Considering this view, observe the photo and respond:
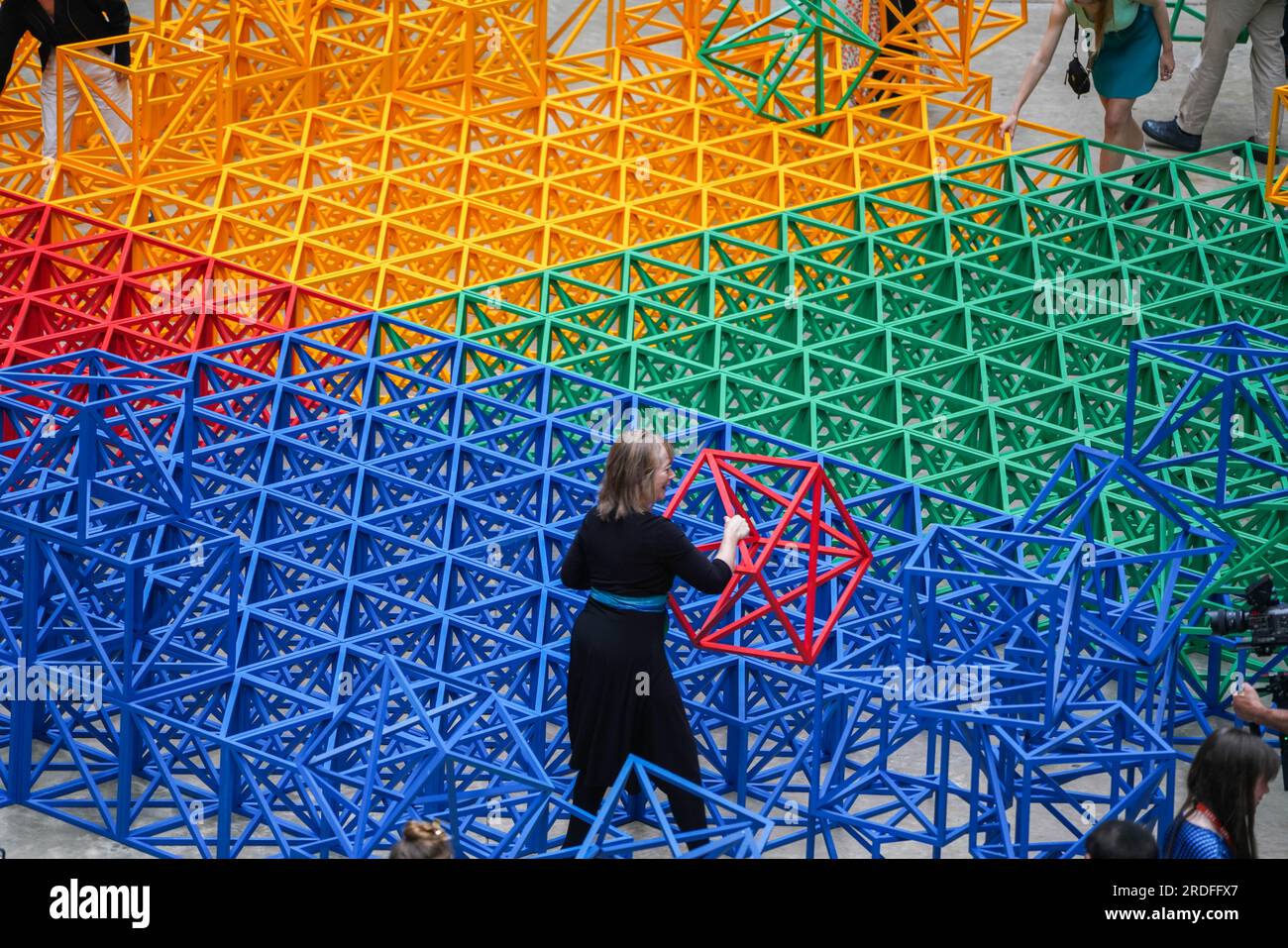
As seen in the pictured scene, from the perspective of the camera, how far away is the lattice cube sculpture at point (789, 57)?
24.3 m

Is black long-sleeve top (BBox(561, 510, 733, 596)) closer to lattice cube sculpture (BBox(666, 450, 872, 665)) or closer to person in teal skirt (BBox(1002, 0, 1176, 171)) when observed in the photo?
lattice cube sculpture (BBox(666, 450, 872, 665))

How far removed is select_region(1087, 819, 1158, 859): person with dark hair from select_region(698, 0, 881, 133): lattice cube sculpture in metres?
13.1

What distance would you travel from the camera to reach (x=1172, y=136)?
2675 centimetres

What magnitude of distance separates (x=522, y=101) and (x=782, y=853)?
424 inches

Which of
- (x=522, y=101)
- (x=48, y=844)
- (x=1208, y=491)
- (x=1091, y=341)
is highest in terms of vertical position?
(x=522, y=101)

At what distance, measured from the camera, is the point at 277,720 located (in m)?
17.4

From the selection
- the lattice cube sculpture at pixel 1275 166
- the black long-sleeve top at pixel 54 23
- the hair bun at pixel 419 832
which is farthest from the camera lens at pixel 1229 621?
the black long-sleeve top at pixel 54 23

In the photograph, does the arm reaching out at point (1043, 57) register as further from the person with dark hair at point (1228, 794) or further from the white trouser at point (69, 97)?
the person with dark hair at point (1228, 794)

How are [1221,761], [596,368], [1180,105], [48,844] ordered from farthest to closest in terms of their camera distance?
[1180,105] → [596,368] → [48,844] → [1221,761]

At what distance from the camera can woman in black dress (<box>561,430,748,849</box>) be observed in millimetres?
14820

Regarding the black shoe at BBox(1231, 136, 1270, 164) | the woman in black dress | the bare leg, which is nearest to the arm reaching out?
the bare leg

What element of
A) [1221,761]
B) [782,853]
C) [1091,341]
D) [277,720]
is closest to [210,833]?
[277,720]

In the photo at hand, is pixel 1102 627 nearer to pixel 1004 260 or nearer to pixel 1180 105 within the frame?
pixel 1004 260

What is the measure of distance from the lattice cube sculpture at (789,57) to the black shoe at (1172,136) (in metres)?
3.39
